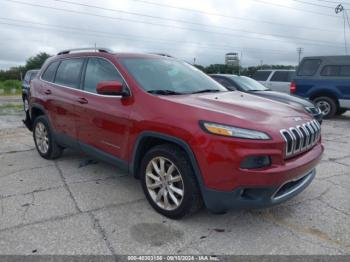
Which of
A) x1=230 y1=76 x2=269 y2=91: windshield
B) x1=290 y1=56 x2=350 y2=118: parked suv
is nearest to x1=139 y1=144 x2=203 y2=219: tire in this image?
x1=230 y1=76 x2=269 y2=91: windshield

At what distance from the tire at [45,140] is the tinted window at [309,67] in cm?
855

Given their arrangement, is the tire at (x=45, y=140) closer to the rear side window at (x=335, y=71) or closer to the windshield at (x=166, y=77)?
the windshield at (x=166, y=77)

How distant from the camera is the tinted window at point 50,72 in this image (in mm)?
5270

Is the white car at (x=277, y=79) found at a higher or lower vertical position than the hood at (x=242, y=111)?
higher

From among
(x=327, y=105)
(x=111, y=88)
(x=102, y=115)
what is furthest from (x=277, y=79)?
(x=111, y=88)

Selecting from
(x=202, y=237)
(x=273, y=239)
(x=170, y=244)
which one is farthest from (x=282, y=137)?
(x=170, y=244)

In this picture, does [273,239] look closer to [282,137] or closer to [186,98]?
[282,137]

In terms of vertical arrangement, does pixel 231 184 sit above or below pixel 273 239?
above

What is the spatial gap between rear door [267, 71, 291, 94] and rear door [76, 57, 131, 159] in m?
10.4

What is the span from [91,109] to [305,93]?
28.7 ft

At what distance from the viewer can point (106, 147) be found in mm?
4016

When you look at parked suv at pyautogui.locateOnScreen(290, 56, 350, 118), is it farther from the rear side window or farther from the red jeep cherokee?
the red jeep cherokee

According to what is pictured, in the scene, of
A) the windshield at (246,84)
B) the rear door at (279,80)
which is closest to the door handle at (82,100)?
the windshield at (246,84)

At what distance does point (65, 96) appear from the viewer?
4.69 meters
